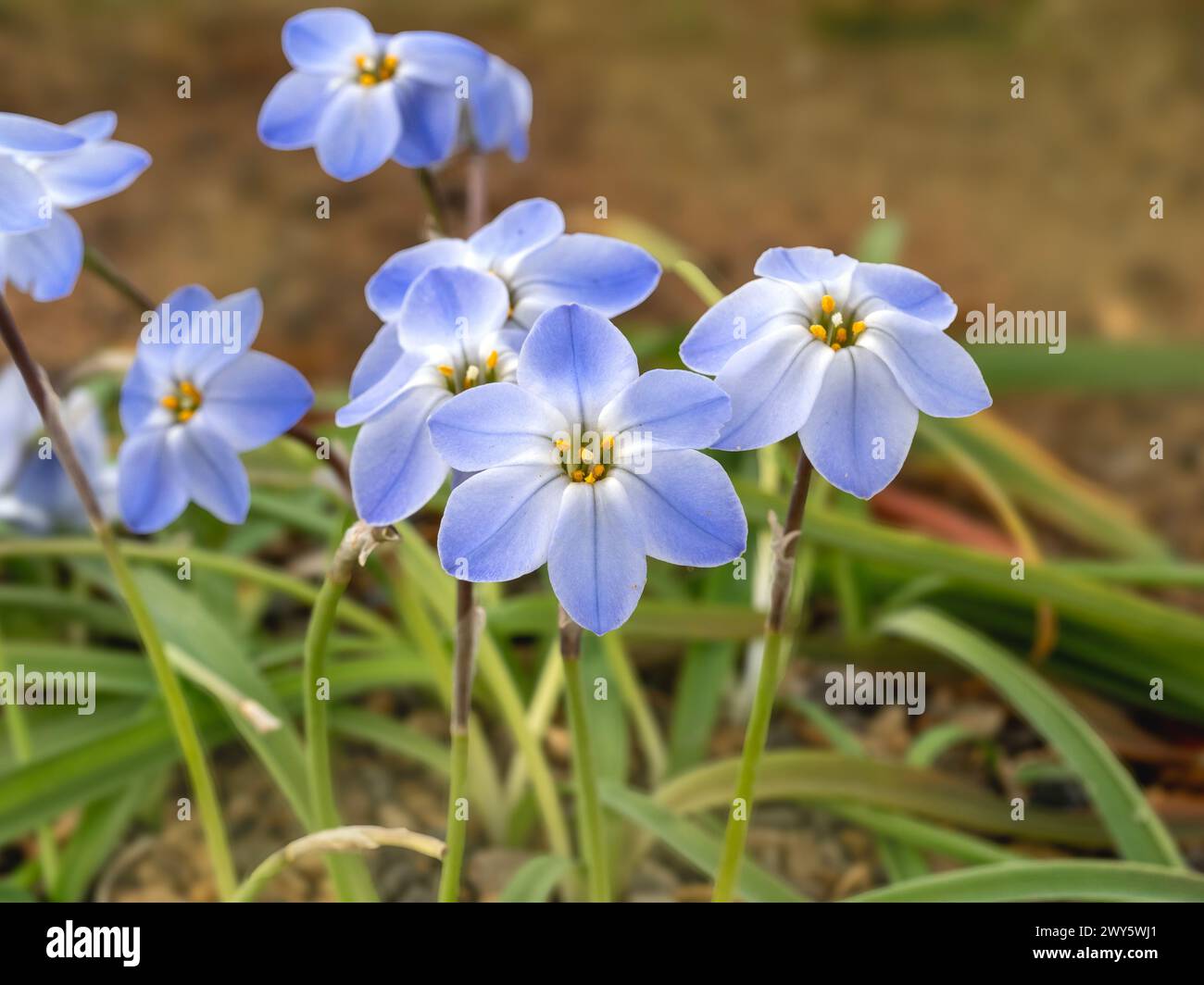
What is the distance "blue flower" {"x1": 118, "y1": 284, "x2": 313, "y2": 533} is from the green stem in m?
0.11

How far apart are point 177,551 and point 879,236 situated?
1083mm

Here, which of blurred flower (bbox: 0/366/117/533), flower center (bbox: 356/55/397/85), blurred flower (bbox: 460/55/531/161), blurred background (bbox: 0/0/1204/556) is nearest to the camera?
flower center (bbox: 356/55/397/85)

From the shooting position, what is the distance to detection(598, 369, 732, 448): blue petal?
0.63 metres

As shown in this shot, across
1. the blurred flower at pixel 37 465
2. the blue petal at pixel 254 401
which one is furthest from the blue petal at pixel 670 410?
the blurred flower at pixel 37 465

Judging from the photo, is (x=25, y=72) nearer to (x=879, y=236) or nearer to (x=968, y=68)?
(x=879, y=236)

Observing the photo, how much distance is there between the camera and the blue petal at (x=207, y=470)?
83 cm

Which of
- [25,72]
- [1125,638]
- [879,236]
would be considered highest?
[25,72]

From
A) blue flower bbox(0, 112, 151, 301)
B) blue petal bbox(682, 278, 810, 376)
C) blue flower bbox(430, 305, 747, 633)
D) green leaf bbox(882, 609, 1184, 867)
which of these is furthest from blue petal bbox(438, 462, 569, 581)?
Result: green leaf bbox(882, 609, 1184, 867)

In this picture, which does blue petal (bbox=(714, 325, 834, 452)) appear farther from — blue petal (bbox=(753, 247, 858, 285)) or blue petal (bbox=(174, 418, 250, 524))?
blue petal (bbox=(174, 418, 250, 524))

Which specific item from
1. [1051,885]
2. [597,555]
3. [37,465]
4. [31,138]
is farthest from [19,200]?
[1051,885]

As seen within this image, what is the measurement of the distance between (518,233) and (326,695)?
346 mm

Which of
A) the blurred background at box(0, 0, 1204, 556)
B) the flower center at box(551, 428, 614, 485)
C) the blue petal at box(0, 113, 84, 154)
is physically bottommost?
the flower center at box(551, 428, 614, 485)
